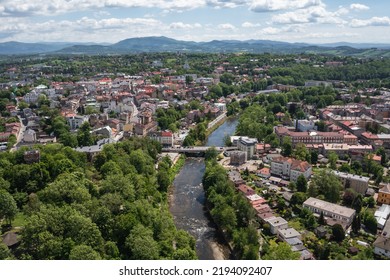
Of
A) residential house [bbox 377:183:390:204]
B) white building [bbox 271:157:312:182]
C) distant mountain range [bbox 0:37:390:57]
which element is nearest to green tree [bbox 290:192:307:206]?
white building [bbox 271:157:312:182]

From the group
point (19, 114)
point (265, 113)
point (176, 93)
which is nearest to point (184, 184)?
point (265, 113)

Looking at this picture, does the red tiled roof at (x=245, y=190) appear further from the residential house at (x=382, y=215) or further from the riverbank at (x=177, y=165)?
the residential house at (x=382, y=215)

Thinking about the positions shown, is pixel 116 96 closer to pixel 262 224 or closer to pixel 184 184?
pixel 184 184

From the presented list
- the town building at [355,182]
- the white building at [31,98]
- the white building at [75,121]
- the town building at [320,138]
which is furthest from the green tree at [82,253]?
the white building at [31,98]

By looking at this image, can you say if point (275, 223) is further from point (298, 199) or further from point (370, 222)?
point (370, 222)

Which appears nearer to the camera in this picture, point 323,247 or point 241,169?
point 323,247

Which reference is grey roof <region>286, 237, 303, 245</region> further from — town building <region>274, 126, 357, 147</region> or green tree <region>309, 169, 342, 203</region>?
town building <region>274, 126, 357, 147</region>
